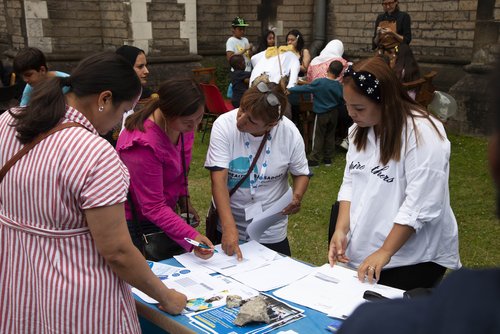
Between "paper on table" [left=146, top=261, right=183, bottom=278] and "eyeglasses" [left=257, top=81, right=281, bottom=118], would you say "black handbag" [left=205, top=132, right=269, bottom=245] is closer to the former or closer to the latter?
"eyeglasses" [left=257, top=81, right=281, bottom=118]

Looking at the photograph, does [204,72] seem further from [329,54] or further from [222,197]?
[222,197]

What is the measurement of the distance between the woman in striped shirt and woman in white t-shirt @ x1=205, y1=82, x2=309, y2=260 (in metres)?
0.87

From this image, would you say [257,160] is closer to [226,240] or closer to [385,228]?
[226,240]

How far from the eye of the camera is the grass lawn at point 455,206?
462cm

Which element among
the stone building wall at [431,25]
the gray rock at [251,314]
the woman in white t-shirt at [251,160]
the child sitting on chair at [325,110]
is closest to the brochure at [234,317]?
the gray rock at [251,314]

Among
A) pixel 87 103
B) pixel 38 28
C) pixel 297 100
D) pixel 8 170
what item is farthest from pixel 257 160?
pixel 38 28

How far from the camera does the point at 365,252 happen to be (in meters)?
2.35

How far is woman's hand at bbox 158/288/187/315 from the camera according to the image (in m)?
1.97

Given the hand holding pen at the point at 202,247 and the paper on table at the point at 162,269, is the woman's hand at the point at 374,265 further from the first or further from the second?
the paper on table at the point at 162,269

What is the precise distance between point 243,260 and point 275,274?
0.69 feet

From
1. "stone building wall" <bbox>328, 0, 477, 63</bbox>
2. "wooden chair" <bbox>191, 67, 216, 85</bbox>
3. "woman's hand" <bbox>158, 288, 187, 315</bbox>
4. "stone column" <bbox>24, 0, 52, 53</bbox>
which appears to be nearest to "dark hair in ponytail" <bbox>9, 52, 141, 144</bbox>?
"woman's hand" <bbox>158, 288, 187, 315</bbox>

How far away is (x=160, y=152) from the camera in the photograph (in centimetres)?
242

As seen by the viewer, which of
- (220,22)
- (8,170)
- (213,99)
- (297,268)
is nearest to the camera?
(8,170)

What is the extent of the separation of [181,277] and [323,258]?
237cm
